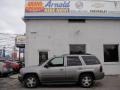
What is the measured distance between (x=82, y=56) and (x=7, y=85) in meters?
4.94

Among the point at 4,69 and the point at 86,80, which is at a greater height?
the point at 4,69

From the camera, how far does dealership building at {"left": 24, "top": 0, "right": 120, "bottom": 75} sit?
24.3 meters

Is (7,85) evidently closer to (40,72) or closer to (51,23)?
(40,72)

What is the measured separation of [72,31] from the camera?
24.6m

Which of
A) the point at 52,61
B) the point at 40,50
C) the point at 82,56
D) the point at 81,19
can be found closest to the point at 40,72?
the point at 52,61

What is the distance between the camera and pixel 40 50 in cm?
2431

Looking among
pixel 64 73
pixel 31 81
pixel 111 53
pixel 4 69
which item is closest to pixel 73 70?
pixel 64 73

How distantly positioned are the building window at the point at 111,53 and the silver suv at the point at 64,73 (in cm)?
684

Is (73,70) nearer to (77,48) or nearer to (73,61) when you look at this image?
(73,61)

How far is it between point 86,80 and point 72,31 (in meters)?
7.32

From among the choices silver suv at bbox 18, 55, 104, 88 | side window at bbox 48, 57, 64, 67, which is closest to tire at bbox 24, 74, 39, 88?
silver suv at bbox 18, 55, 104, 88

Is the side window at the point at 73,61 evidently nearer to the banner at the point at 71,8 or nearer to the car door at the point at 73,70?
the car door at the point at 73,70

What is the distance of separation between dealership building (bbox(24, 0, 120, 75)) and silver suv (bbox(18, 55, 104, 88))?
20.2 feet

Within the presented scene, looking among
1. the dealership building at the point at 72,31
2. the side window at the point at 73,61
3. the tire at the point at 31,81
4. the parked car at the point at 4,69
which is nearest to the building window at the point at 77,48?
the dealership building at the point at 72,31
